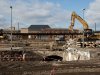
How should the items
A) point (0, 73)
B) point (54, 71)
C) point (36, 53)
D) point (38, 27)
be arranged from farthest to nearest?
point (38, 27)
point (36, 53)
point (54, 71)
point (0, 73)

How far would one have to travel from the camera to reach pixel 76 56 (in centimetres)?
4556

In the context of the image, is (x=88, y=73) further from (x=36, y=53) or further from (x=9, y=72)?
(x=36, y=53)

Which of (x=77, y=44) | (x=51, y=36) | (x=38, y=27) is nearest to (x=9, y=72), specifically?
(x=77, y=44)

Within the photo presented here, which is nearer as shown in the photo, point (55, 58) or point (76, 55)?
point (76, 55)

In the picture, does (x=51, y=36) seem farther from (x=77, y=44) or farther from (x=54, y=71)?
(x=54, y=71)

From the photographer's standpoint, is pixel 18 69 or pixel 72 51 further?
pixel 72 51

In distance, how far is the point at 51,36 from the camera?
107 m

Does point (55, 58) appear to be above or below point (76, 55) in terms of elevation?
below

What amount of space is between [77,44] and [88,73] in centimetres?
3847

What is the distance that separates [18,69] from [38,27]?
470 ft

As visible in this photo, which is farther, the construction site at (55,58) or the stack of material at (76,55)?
the stack of material at (76,55)

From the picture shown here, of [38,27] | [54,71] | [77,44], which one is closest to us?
[54,71]

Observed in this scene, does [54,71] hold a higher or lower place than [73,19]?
lower

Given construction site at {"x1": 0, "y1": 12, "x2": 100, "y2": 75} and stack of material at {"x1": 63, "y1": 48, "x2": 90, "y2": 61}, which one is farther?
stack of material at {"x1": 63, "y1": 48, "x2": 90, "y2": 61}
